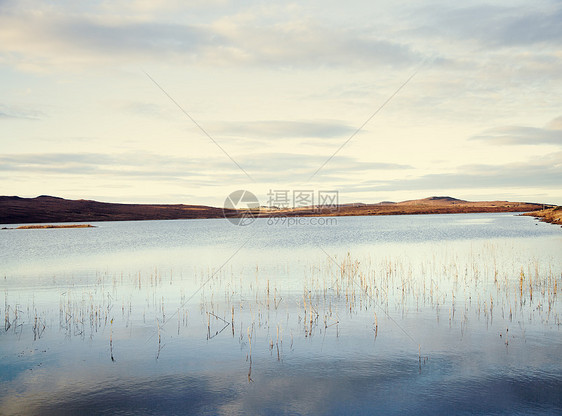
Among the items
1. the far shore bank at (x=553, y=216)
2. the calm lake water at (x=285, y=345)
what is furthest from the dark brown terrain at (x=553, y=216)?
the calm lake water at (x=285, y=345)

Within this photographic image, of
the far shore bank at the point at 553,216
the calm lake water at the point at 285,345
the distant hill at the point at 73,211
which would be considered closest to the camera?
the calm lake water at the point at 285,345

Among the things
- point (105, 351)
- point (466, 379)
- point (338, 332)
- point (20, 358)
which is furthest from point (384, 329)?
point (20, 358)

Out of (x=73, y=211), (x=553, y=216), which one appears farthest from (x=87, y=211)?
(x=553, y=216)

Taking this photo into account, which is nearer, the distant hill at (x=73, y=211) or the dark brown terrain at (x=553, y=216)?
the dark brown terrain at (x=553, y=216)

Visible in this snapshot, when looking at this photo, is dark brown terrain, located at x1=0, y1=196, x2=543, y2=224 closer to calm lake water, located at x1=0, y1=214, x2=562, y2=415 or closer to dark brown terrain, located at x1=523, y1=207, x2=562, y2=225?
dark brown terrain, located at x1=523, y1=207, x2=562, y2=225

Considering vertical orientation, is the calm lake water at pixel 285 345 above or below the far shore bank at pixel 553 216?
below

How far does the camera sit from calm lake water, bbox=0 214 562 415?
8.84 meters

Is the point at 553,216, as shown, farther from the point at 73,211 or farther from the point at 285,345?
the point at 73,211

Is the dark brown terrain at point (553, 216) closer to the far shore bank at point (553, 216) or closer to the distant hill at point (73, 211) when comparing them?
the far shore bank at point (553, 216)

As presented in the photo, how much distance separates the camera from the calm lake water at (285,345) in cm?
884

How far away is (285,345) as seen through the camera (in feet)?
40.0

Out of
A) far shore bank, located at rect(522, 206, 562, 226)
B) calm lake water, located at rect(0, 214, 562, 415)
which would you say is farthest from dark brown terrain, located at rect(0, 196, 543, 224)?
calm lake water, located at rect(0, 214, 562, 415)

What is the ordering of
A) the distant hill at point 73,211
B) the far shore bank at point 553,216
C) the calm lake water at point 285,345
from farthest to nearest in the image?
the distant hill at point 73,211 < the far shore bank at point 553,216 < the calm lake water at point 285,345

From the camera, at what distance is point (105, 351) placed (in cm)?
1186
